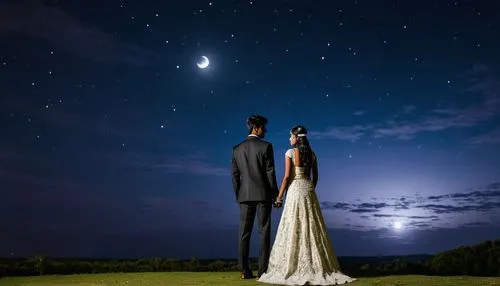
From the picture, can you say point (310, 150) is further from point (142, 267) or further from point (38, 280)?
point (38, 280)

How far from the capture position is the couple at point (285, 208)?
380 inches

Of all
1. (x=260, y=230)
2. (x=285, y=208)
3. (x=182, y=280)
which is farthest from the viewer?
(x=182, y=280)

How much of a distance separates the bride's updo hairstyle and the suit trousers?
106cm

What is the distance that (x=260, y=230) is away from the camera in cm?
966

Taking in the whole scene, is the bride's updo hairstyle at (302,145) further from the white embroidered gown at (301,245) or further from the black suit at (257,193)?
the black suit at (257,193)

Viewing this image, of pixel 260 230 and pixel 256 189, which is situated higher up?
pixel 256 189

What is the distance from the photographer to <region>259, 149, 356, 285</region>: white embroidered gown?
9422 millimetres

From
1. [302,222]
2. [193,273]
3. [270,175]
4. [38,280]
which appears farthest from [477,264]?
[38,280]

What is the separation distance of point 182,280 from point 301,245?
2.59m

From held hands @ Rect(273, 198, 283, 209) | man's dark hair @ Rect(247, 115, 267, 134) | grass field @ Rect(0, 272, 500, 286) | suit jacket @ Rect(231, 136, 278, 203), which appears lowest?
grass field @ Rect(0, 272, 500, 286)

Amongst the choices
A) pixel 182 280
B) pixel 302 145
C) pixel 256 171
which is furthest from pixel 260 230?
pixel 182 280

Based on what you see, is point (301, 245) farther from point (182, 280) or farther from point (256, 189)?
point (182, 280)

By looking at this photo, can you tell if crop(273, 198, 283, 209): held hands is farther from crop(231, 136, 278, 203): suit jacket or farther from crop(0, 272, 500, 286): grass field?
crop(0, 272, 500, 286): grass field

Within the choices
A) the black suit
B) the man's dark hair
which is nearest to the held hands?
the black suit
